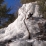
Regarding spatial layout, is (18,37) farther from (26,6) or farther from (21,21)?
(26,6)

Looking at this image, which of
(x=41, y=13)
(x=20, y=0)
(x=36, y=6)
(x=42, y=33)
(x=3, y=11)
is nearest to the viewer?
(x=42, y=33)

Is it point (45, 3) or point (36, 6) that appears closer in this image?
point (45, 3)

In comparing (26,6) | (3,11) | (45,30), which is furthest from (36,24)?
(3,11)

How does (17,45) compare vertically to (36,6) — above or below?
below

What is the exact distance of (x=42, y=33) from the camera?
773 cm

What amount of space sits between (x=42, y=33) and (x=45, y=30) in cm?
22

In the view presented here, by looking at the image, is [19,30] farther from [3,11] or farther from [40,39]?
[3,11]

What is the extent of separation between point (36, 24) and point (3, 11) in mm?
9706

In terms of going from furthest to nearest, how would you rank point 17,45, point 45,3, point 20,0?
point 20,0, point 45,3, point 17,45

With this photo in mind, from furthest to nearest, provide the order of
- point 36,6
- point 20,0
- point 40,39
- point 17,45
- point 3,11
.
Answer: point 3,11, point 20,0, point 36,6, point 40,39, point 17,45

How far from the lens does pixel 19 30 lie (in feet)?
26.9

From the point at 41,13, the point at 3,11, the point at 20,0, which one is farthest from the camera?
the point at 3,11

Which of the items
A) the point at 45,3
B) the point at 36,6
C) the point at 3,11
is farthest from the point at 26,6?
the point at 3,11

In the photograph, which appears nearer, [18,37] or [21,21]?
[18,37]
